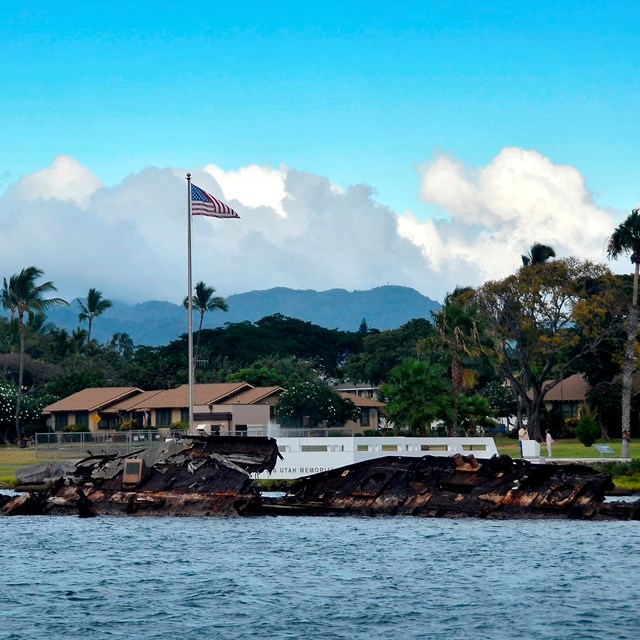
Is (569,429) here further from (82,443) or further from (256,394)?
(82,443)

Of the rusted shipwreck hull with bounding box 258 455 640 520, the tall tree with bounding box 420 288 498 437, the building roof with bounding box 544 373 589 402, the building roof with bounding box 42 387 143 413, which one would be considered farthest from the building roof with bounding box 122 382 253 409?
the rusted shipwreck hull with bounding box 258 455 640 520

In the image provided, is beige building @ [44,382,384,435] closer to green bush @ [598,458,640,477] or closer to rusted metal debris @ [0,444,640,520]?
green bush @ [598,458,640,477]

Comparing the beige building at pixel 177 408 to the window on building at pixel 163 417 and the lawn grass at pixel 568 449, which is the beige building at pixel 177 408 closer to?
the window on building at pixel 163 417

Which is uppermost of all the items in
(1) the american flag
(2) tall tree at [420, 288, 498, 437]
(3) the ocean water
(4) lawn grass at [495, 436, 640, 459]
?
(1) the american flag

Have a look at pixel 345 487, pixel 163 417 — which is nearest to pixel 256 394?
pixel 163 417

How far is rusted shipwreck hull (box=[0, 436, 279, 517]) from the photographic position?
47.6 m

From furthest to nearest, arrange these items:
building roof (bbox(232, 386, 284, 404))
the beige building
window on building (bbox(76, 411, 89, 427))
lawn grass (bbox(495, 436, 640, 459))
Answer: window on building (bbox(76, 411, 89, 427)) < building roof (bbox(232, 386, 284, 404)) < the beige building < lawn grass (bbox(495, 436, 640, 459))

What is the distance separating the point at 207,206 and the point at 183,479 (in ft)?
51.4

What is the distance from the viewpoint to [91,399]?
11744 centimetres

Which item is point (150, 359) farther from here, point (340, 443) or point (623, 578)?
point (623, 578)

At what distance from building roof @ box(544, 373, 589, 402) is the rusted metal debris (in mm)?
66816

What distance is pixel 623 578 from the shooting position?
32.9 meters

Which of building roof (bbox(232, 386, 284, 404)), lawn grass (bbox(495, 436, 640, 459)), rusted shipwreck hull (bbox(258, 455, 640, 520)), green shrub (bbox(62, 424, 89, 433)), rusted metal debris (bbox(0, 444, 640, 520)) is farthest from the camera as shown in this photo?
green shrub (bbox(62, 424, 89, 433))

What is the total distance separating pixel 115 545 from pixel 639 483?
28.4 meters
